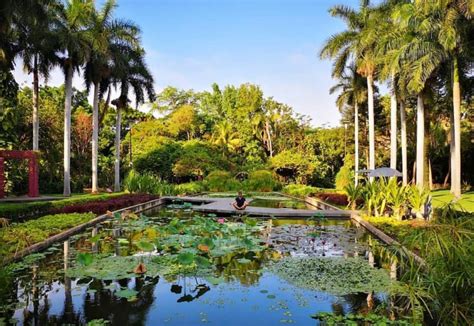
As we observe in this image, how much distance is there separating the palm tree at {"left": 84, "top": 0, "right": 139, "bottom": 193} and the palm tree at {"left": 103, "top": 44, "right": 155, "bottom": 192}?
0.65m

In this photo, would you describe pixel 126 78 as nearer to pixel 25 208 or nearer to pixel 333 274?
pixel 25 208

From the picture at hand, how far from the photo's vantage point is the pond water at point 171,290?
6309 millimetres

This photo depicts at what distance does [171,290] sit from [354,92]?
30.3 m

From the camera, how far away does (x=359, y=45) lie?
2869cm

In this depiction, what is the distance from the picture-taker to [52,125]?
33469 millimetres

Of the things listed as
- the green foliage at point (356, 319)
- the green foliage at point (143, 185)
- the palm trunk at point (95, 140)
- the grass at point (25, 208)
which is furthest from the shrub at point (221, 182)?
the green foliage at point (356, 319)

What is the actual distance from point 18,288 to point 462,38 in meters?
23.2

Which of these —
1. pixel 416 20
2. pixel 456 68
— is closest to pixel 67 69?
pixel 416 20

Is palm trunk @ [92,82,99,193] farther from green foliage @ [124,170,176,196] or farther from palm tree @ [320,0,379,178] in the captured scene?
palm tree @ [320,0,379,178]

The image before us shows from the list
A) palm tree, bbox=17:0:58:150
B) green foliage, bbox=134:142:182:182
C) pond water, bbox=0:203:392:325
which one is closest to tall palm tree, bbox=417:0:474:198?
pond water, bbox=0:203:392:325

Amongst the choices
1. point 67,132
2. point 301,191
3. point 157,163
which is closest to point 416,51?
point 301,191

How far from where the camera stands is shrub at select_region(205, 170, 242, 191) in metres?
39.6

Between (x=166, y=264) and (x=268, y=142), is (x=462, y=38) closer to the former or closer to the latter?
(x=166, y=264)

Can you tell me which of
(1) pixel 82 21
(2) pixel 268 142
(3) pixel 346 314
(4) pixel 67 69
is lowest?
(3) pixel 346 314
